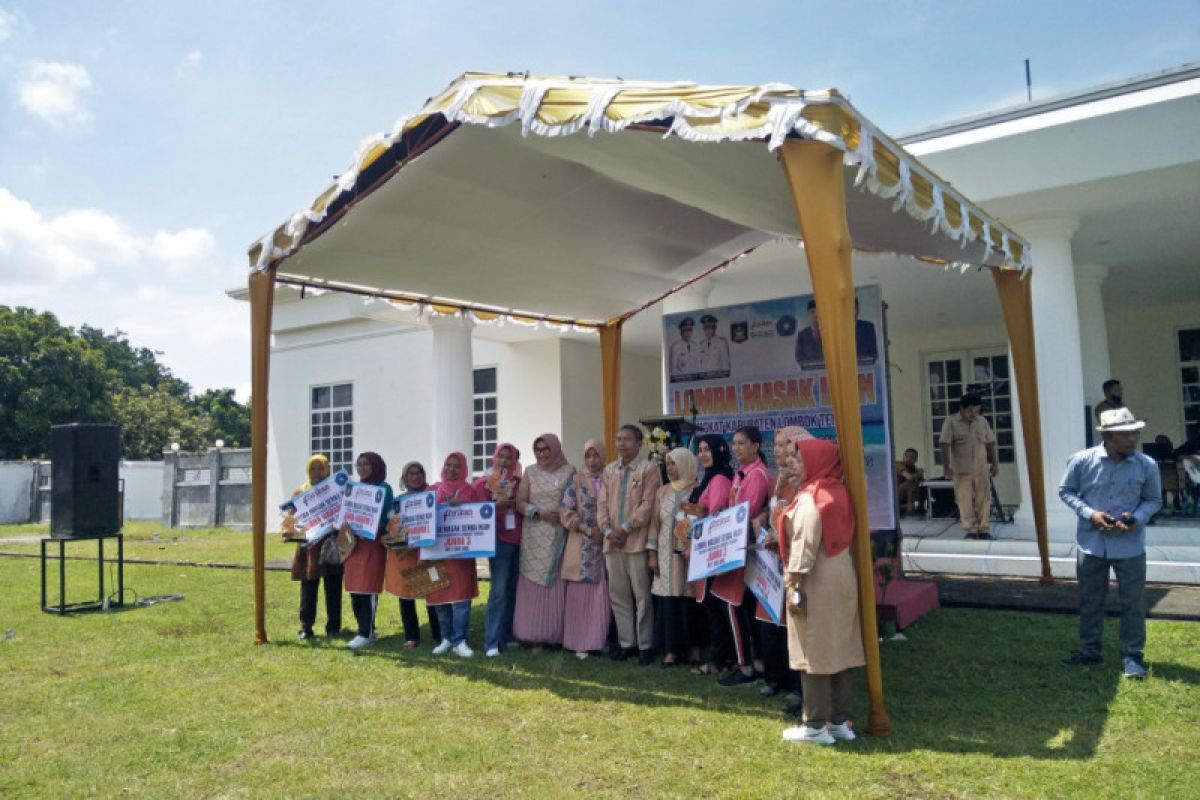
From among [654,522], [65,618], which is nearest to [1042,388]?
[654,522]

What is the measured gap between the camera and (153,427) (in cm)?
3506

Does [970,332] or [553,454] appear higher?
[970,332]

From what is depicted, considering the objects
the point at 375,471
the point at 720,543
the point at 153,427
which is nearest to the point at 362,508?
the point at 375,471

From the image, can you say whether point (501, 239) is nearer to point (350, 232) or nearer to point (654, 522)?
point (350, 232)

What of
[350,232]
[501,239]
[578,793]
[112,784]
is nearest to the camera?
[578,793]

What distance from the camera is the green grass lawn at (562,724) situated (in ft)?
11.8

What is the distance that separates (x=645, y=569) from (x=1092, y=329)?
854 cm

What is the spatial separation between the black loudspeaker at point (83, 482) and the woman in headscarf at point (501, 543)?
16.1 feet

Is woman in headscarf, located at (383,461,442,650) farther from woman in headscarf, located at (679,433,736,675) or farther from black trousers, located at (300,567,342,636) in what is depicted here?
woman in headscarf, located at (679,433,736,675)

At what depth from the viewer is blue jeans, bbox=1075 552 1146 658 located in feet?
15.9

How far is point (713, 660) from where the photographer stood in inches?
210

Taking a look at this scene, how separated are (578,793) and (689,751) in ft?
2.20

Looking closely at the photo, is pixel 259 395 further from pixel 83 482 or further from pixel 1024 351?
pixel 1024 351

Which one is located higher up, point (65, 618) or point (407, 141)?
point (407, 141)
